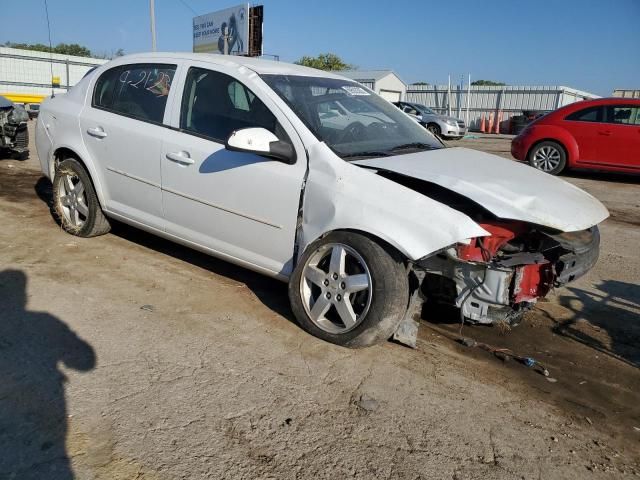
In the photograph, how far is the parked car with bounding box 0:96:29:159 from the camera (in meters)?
9.38

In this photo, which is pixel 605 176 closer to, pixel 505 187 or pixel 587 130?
pixel 587 130

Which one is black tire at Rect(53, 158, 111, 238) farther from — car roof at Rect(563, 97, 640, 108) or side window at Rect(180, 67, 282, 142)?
car roof at Rect(563, 97, 640, 108)

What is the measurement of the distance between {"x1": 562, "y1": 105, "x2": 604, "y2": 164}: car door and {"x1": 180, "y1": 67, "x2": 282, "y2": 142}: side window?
29.9 feet

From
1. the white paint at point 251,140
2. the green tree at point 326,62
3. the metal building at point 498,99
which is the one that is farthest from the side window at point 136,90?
the green tree at point 326,62

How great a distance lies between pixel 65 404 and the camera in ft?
8.98

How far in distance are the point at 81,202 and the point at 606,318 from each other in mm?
→ 4667

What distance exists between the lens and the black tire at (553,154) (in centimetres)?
1133

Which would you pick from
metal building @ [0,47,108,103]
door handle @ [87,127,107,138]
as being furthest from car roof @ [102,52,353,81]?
metal building @ [0,47,108,103]

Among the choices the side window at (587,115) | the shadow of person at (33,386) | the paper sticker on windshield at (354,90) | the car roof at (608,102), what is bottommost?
the shadow of person at (33,386)

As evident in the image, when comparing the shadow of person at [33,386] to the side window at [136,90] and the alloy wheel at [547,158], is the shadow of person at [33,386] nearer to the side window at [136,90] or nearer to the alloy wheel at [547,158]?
the side window at [136,90]

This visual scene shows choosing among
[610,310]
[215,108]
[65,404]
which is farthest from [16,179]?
[610,310]

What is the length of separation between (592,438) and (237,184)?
8.50 feet

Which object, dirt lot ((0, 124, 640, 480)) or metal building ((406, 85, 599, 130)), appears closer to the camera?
dirt lot ((0, 124, 640, 480))

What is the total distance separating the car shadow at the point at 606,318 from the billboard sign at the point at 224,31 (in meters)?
21.5
